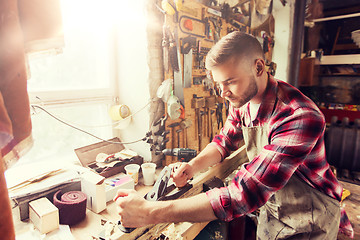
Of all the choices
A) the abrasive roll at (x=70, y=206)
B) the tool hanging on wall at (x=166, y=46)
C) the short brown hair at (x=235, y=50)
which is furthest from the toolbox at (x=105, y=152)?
the short brown hair at (x=235, y=50)

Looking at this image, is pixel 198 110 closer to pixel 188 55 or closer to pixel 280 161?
pixel 188 55

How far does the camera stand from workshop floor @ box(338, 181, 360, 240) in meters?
1.63

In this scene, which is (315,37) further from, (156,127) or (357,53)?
(156,127)

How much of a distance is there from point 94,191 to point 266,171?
31.7 inches

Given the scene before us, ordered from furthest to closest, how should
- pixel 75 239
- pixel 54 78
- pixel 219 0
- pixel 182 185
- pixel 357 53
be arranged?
pixel 357 53
pixel 219 0
pixel 54 78
pixel 182 185
pixel 75 239

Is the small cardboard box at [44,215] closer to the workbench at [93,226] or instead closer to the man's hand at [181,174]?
the workbench at [93,226]

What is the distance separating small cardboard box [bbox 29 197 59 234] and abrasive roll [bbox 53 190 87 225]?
33 mm

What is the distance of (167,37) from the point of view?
1550 mm

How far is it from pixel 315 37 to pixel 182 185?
3.69 meters

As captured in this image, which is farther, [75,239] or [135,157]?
[135,157]

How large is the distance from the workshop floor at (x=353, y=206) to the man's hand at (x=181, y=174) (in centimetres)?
137

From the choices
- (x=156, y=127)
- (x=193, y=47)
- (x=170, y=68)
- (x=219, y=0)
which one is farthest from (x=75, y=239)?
(x=219, y=0)

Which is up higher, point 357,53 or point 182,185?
point 357,53

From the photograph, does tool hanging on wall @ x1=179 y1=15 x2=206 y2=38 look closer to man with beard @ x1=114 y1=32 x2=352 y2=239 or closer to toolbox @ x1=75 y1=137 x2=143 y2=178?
man with beard @ x1=114 y1=32 x2=352 y2=239
